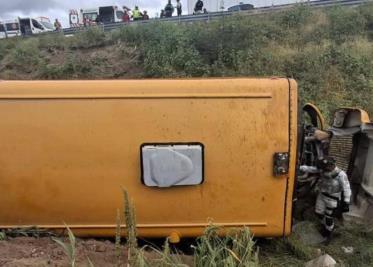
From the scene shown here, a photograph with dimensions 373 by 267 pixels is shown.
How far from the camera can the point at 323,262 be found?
4.39 meters

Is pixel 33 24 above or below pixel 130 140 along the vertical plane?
above

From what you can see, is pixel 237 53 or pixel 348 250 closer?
pixel 348 250

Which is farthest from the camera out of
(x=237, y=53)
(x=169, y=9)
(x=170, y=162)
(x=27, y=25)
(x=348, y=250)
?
(x=27, y=25)

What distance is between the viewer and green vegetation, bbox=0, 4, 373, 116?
11.4 metres

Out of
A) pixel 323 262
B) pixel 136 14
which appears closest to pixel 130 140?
pixel 323 262

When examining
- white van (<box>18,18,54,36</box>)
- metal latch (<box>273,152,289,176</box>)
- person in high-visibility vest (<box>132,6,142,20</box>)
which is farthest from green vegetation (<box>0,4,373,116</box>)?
white van (<box>18,18,54,36</box>)

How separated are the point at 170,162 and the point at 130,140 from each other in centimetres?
39

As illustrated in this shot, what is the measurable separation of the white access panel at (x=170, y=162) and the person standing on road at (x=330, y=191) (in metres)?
1.39

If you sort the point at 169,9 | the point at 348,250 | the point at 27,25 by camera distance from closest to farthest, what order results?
the point at 348,250, the point at 169,9, the point at 27,25

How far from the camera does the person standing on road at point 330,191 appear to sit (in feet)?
16.9

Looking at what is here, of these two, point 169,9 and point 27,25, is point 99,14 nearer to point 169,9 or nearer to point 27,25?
point 27,25

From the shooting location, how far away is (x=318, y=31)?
14227mm

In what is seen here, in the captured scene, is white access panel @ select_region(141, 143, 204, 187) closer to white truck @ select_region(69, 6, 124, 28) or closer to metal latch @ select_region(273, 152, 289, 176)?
metal latch @ select_region(273, 152, 289, 176)

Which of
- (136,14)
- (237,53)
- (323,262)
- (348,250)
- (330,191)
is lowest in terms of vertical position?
(348,250)
